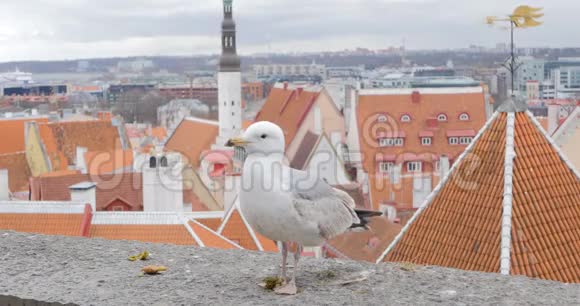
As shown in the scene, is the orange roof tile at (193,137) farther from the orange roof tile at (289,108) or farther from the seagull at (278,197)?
the seagull at (278,197)

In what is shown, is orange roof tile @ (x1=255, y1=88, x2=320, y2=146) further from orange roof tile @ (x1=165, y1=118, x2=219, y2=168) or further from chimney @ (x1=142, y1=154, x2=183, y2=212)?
chimney @ (x1=142, y1=154, x2=183, y2=212)

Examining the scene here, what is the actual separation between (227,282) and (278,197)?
1.40 feet

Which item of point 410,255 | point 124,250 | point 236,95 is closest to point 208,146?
point 236,95

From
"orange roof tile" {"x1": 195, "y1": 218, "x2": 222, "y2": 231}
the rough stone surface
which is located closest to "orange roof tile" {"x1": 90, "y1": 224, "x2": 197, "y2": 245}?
"orange roof tile" {"x1": 195, "y1": 218, "x2": 222, "y2": 231}

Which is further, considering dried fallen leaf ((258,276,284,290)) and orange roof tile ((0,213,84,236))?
orange roof tile ((0,213,84,236))

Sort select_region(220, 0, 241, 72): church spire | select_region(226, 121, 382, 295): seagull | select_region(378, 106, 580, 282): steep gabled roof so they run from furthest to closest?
select_region(220, 0, 241, 72): church spire → select_region(378, 106, 580, 282): steep gabled roof → select_region(226, 121, 382, 295): seagull

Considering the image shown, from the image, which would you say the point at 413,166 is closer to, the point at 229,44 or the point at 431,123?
the point at 431,123

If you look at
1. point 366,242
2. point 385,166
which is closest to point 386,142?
point 385,166

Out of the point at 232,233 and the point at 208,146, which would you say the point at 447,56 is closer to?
the point at 208,146

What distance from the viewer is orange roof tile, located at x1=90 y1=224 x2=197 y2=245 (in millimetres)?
13469

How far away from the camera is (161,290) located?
11.4 feet

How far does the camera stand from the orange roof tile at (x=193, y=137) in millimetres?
40938

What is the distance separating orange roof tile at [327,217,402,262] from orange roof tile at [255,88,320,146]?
68.2 ft

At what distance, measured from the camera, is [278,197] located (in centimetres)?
346
